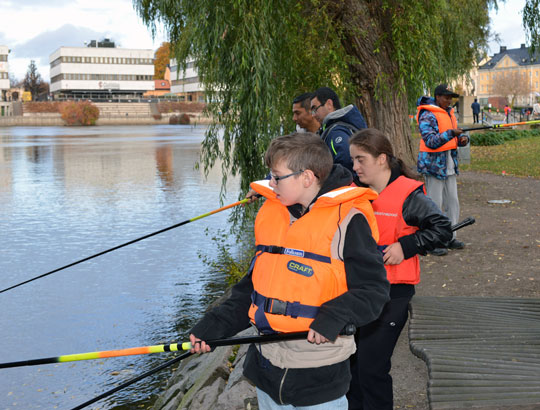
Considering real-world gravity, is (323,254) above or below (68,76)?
below

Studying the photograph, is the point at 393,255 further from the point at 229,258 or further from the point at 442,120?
the point at 229,258

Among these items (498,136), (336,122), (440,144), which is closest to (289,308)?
(336,122)

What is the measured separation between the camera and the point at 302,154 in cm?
288

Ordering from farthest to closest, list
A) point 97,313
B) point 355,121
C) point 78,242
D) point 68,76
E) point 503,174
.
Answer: point 68,76 < point 503,174 < point 78,242 < point 97,313 < point 355,121

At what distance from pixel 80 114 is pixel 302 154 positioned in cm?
10374

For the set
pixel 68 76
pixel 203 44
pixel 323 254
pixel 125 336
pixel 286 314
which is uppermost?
pixel 68 76

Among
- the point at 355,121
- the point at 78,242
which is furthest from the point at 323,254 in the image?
the point at 78,242

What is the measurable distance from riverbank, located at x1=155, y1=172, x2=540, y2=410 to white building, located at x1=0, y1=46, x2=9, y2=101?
126m

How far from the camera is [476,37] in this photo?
18984mm

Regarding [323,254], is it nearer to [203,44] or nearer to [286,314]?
[286,314]

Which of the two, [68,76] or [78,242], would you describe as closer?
[78,242]

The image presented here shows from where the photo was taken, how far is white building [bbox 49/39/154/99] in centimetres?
13838

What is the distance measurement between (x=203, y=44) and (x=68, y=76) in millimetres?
135371

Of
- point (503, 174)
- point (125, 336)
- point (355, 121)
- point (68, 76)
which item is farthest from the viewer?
point (68, 76)
